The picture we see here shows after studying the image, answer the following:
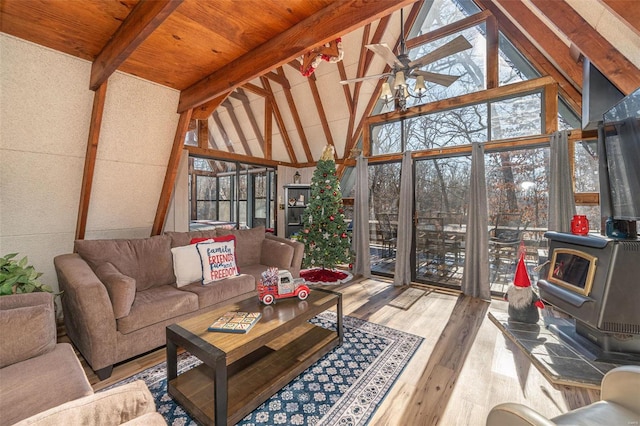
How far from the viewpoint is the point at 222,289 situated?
2.87 m

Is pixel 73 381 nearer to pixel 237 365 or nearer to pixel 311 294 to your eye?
pixel 237 365

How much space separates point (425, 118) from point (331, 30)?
123 inches

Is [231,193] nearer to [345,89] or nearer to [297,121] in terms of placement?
[297,121]

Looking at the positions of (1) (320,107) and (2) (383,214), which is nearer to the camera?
(2) (383,214)

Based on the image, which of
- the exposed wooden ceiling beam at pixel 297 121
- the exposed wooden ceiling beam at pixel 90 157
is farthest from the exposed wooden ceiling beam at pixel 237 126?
the exposed wooden ceiling beam at pixel 90 157

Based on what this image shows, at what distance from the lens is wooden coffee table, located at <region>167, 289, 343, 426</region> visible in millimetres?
1569

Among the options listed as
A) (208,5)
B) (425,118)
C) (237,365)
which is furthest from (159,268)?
(425,118)

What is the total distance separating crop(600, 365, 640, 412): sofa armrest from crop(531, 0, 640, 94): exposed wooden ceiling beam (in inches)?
84.1

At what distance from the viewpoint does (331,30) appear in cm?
196

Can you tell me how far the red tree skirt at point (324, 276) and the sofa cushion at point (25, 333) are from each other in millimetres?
3373

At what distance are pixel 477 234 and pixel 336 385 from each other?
2.96 metres

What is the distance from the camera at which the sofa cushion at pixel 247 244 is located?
147 inches

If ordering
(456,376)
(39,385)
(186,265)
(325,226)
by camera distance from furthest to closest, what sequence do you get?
1. (325,226)
2. (186,265)
3. (456,376)
4. (39,385)

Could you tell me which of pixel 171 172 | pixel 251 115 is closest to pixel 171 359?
pixel 171 172
